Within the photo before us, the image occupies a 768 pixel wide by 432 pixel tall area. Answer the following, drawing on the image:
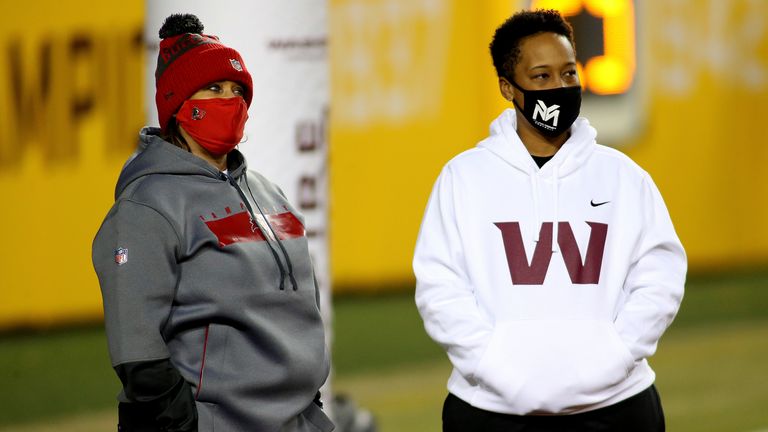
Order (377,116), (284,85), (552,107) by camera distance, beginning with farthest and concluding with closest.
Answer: (377,116) < (284,85) < (552,107)

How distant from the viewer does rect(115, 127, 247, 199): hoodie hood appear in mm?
2752

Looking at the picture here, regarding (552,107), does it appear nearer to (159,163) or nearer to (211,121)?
(211,121)

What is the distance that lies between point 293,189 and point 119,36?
3.37m

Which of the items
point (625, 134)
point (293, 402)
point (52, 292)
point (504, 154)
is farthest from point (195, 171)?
point (625, 134)

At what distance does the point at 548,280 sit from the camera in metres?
2.91

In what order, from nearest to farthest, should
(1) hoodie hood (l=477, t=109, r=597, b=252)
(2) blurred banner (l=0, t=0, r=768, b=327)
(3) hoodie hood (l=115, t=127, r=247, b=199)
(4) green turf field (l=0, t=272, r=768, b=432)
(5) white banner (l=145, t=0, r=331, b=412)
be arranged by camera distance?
(3) hoodie hood (l=115, t=127, r=247, b=199), (1) hoodie hood (l=477, t=109, r=597, b=252), (5) white banner (l=145, t=0, r=331, b=412), (2) blurred banner (l=0, t=0, r=768, b=327), (4) green turf field (l=0, t=272, r=768, b=432)

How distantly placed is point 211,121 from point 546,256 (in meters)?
0.84

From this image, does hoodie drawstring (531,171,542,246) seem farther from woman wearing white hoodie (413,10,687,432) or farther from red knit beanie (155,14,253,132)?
red knit beanie (155,14,253,132)

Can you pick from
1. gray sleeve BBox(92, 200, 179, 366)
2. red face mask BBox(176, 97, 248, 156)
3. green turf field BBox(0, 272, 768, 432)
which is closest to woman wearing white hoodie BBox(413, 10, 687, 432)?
red face mask BBox(176, 97, 248, 156)

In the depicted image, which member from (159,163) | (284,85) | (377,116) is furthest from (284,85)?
(377,116)

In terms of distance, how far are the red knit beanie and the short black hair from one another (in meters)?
0.68

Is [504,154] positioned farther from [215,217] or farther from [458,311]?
[215,217]

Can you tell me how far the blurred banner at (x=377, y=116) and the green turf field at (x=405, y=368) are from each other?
0.21m

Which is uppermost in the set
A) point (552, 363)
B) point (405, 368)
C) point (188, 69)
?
point (188, 69)
